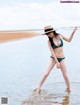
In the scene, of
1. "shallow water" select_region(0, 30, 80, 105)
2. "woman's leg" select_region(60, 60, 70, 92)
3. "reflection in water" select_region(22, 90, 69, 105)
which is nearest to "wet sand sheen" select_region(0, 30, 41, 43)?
"shallow water" select_region(0, 30, 80, 105)

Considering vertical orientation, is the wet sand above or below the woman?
below

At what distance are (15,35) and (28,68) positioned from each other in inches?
6.7

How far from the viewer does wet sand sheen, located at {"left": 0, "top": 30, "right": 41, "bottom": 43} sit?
71.3 inches

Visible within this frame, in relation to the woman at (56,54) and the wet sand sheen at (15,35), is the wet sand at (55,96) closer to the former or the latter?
the woman at (56,54)

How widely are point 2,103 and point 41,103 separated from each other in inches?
8.2

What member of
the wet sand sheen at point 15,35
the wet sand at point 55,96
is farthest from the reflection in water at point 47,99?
the wet sand sheen at point 15,35

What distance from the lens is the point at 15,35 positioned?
1831 mm

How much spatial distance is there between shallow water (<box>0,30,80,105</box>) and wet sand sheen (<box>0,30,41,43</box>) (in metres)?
0.02

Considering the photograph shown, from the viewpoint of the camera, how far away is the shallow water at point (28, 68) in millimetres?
1854

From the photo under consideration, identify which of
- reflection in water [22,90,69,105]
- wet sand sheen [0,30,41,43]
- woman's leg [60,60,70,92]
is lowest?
reflection in water [22,90,69,105]

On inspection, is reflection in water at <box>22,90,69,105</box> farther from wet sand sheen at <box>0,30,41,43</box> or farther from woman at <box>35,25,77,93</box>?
wet sand sheen at <box>0,30,41,43</box>

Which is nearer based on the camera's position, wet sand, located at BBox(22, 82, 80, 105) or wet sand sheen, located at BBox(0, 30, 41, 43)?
wet sand sheen, located at BBox(0, 30, 41, 43)

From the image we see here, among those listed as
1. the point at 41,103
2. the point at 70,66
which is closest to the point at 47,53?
the point at 70,66

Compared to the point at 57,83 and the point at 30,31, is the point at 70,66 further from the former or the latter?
the point at 30,31
